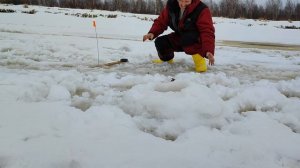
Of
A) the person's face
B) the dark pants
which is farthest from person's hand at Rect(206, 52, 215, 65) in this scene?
the dark pants

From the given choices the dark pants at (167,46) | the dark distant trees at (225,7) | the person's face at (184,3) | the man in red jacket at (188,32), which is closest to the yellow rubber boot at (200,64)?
the man in red jacket at (188,32)

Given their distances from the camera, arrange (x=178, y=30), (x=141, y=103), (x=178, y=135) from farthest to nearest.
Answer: (x=178, y=30)
(x=141, y=103)
(x=178, y=135)

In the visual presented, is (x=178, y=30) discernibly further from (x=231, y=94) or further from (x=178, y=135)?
(x=178, y=135)

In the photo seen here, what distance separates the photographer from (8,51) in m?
4.76

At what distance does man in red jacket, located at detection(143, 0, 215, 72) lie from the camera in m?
4.15

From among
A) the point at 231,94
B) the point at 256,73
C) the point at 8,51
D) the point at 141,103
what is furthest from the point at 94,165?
the point at 8,51

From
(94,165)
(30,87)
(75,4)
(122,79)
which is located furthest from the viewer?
(75,4)

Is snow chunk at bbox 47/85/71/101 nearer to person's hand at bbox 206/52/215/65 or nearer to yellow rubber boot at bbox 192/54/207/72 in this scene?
person's hand at bbox 206/52/215/65

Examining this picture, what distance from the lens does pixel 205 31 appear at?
4.16m

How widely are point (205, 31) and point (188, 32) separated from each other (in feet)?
0.95

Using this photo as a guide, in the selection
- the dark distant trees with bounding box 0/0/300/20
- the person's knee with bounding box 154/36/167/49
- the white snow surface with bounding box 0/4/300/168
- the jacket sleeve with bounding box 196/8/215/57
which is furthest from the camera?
the dark distant trees with bounding box 0/0/300/20

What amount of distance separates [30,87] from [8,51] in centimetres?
244

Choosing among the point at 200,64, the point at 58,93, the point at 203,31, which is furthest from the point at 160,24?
Result: the point at 58,93

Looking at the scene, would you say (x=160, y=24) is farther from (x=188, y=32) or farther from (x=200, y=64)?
(x=200, y=64)
